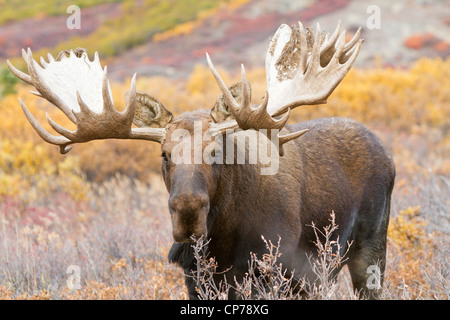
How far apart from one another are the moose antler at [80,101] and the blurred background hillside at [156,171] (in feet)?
3.56

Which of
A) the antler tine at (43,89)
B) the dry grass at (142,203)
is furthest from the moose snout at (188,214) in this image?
the antler tine at (43,89)

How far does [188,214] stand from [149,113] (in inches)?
38.0

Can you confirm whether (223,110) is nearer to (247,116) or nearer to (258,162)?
(247,116)

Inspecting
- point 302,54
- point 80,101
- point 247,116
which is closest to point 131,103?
point 80,101

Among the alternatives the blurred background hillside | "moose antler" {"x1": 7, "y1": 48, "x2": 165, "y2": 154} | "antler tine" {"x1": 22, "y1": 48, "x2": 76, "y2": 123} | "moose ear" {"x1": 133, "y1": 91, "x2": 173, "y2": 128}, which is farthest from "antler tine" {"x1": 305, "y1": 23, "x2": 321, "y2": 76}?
"antler tine" {"x1": 22, "y1": 48, "x2": 76, "y2": 123}

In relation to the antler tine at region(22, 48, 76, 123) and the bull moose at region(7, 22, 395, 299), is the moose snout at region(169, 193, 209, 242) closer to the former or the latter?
the bull moose at region(7, 22, 395, 299)

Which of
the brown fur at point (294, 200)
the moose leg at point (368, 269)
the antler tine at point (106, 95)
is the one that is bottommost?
the moose leg at point (368, 269)

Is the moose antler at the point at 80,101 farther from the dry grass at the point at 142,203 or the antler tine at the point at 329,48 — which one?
the antler tine at the point at 329,48

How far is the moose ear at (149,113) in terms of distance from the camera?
13.1ft

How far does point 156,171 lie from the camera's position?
33.1ft

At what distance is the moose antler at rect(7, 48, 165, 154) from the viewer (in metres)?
3.86

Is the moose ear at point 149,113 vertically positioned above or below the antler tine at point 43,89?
below
